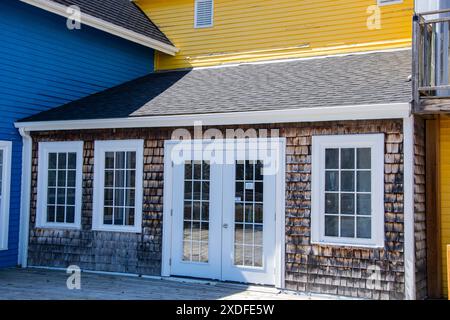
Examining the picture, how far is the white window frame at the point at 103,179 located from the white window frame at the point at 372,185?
9.81ft

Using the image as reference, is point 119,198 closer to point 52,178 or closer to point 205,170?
point 52,178

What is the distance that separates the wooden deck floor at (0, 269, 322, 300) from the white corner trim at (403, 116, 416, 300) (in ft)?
4.45

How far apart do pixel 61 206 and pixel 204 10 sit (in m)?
5.45

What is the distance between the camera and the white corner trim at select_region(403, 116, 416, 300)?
7.32 metres

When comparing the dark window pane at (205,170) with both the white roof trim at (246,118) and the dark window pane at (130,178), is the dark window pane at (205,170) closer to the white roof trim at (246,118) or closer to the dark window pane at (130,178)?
the white roof trim at (246,118)

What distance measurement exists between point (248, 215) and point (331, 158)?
61.0 inches

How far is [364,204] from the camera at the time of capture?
25.4 ft

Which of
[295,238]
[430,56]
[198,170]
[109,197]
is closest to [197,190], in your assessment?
[198,170]

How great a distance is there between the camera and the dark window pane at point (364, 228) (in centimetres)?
769

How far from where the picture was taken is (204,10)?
12617mm

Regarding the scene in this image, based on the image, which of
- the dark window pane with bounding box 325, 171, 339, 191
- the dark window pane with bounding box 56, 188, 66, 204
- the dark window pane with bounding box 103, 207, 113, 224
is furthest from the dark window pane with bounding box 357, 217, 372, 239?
the dark window pane with bounding box 56, 188, 66, 204

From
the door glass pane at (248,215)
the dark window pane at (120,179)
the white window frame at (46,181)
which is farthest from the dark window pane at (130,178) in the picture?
the door glass pane at (248,215)
